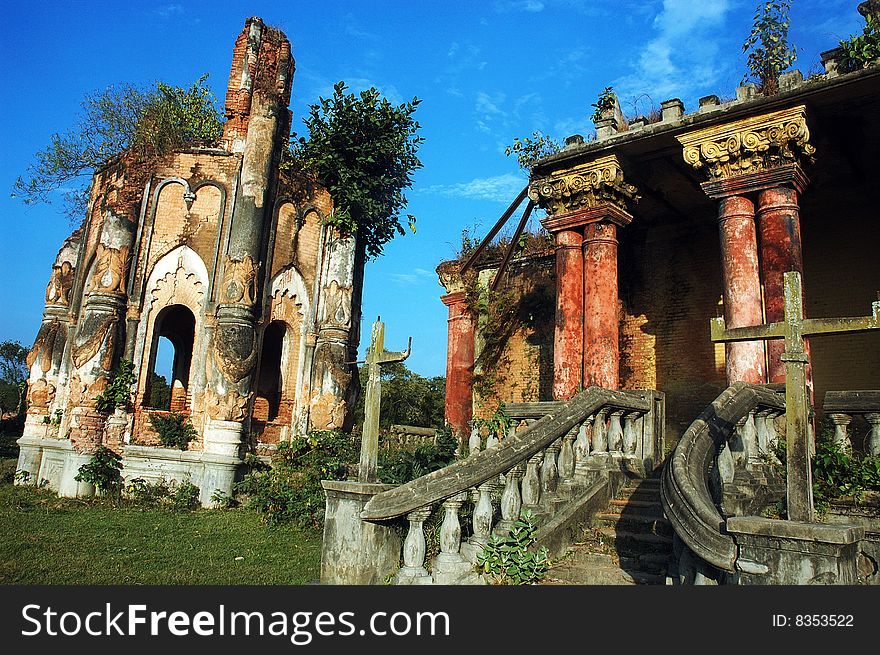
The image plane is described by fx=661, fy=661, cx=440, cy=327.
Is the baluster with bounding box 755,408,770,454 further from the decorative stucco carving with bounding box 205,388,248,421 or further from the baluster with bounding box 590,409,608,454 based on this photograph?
the decorative stucco carving with bounding box 205,388,248,421

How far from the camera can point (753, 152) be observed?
32.0 ft

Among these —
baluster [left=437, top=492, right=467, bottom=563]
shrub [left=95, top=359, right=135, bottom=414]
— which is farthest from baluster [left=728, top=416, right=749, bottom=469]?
shrub [left=95, top=359, right=135, bottom=414]

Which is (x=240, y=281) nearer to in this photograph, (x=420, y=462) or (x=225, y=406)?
(x=225, y=406)

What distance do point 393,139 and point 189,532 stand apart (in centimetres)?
1076

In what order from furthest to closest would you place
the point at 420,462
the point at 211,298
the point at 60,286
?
the point at 60,286
the point at 211,298
the point at 420,462

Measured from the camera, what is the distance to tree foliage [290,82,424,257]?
16734 millimetres

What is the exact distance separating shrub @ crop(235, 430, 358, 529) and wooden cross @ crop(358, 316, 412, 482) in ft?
18.1

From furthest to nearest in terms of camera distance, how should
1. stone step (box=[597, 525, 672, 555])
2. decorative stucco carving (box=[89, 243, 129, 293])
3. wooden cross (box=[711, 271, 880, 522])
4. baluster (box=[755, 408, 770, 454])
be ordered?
decorative stucco carving (box=[89, 243, 129, 293])
baluster (box=[755, 408, 770, 454])
stone step (box=[597, 525, 672, 555])
wooden cross (box=[711, 271, 880, 522])

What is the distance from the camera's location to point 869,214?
12.4m

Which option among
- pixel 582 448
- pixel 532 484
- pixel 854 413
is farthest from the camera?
pixel 582 448

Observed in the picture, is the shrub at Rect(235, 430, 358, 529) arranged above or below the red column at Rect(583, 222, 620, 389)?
below

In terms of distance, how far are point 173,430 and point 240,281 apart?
347 cm

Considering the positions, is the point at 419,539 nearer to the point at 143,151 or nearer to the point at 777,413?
the point at 777,413

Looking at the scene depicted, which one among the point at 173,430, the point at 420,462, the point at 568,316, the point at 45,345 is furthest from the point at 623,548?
the point at 45,345
